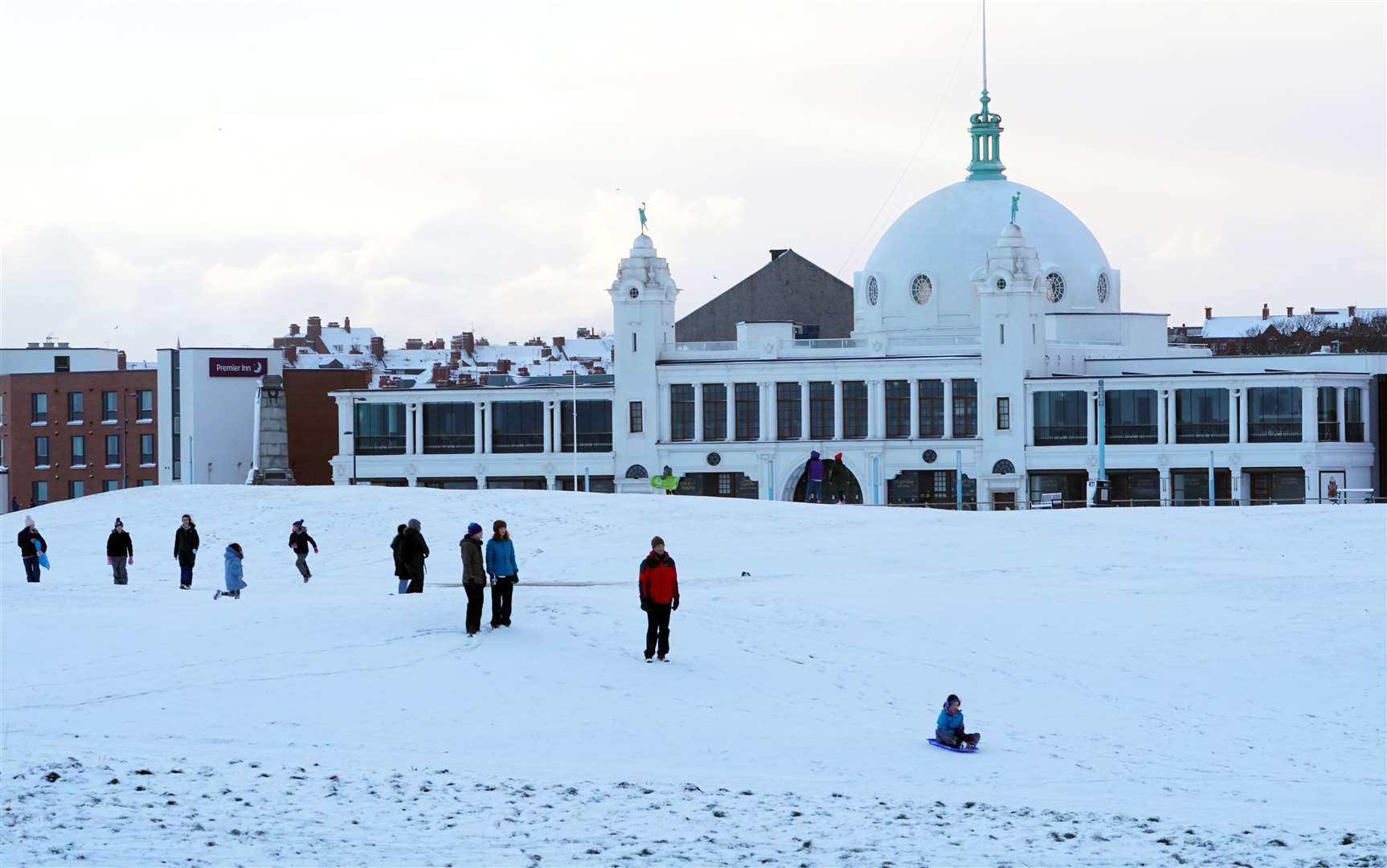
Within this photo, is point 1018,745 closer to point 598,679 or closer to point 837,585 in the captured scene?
point 598,679

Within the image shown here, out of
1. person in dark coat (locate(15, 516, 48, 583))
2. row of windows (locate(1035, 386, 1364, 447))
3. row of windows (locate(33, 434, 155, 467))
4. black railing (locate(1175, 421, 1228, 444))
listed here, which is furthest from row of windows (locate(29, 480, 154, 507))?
person in dark coat (locate(15, 516, 48, 583))

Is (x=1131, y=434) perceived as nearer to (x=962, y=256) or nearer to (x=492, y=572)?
(x=962, y=256)

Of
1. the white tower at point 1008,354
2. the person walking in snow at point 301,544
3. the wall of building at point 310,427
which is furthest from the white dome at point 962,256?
the person walking in snow at point 301,544

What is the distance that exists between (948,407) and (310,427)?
105 ft

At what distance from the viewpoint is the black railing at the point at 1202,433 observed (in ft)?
249

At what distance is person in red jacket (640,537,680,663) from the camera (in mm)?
24953

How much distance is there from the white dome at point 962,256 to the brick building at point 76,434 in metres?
35.9

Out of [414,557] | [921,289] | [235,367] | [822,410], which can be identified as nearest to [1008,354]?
[822,410]

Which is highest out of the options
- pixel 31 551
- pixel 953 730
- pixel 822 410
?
pixel 822 410

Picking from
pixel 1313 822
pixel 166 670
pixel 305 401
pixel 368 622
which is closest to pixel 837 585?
pixel 368 622

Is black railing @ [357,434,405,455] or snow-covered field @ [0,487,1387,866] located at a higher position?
black railing @ [357,434,405,455]

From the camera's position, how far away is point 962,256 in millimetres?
86625

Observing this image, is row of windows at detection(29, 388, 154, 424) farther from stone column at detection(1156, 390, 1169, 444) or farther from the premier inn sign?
stone column at detection(1156, 390, 1169, 444)

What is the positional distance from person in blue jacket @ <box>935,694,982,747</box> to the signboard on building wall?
74.7 meters
